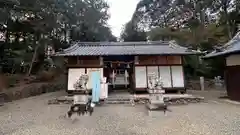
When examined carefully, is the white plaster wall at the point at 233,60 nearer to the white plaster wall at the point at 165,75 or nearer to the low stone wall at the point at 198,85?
the white plaster wall at the point at 165,75

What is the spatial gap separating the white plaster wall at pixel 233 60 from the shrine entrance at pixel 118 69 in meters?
5.58

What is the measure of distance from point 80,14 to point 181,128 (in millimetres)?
18787

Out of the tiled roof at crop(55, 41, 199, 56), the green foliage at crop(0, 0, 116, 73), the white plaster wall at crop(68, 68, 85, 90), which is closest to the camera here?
the white plaster wall at crop(68, 68, 85, 90)

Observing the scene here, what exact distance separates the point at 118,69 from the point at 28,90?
669cm

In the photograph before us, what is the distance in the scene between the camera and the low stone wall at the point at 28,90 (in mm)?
12530

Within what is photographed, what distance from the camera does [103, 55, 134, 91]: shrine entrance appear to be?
1343 cm

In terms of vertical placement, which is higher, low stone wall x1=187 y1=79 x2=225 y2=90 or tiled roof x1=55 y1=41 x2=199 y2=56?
tiled roof x1=55 y1=41 x2=199 y2=56

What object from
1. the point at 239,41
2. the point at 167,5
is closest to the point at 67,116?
the point at 239,41

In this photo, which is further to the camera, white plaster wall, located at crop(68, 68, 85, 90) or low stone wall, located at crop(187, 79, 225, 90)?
low stone wall, located at crop(187, 79, 225, 90)

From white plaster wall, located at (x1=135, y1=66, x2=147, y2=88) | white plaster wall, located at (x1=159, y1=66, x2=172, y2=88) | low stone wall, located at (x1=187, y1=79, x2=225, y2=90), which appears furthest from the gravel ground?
low stone wall, located at (x1=187, y1=79, x2=225, y2=90)

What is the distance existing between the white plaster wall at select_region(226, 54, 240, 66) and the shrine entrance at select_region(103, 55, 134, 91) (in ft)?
18.3

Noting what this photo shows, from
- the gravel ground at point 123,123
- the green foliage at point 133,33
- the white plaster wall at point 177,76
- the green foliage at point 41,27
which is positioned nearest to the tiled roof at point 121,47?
the white plaster wall at point 177,76

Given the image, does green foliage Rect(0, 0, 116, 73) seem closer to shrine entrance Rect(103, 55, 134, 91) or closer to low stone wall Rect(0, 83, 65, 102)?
low stone wall Rect(0, 83, 65, 102)

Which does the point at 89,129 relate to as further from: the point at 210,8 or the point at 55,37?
the point at 210,8
